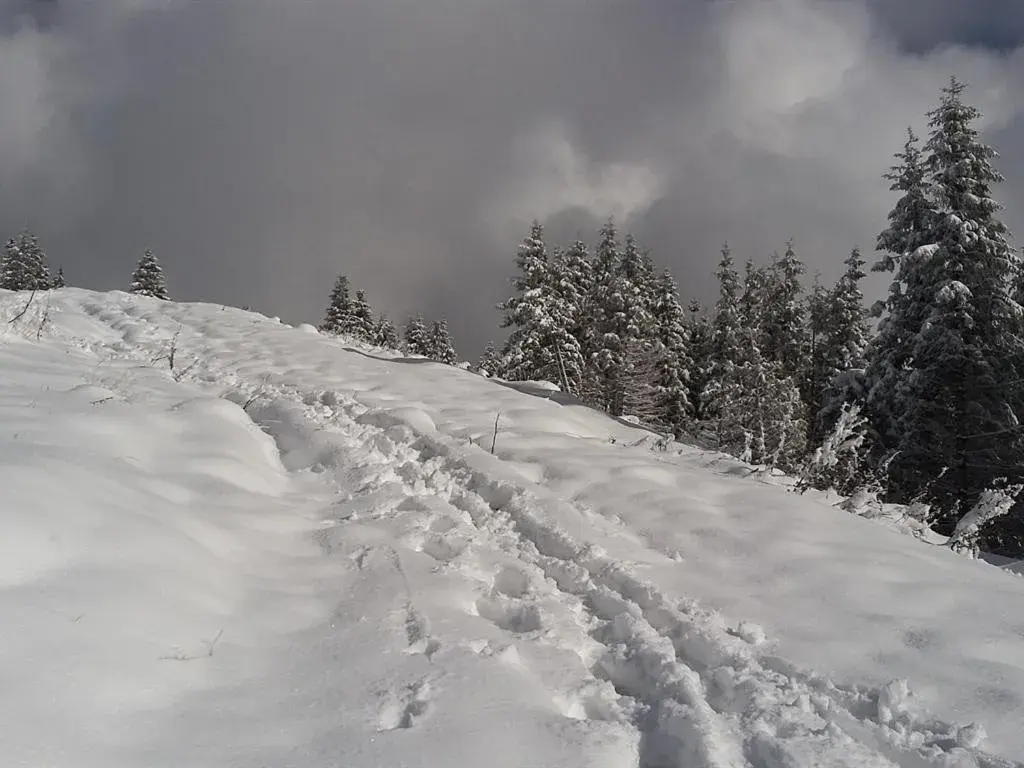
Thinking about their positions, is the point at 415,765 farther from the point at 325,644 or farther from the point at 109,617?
the point at 109,617

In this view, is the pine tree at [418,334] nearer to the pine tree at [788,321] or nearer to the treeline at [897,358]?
the treeline at [897,358]

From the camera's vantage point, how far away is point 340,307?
44.5m

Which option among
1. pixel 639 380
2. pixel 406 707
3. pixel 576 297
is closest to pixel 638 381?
pixel 639 380

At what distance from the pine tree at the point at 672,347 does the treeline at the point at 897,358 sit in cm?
248

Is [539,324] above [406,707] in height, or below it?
above

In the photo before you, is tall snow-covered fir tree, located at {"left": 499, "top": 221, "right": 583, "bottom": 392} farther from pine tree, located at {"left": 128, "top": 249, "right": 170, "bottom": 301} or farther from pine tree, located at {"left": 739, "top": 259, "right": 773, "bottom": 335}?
pine tree, located at {"left": 128, "top": 249, "right": 170, "bottom": 301}

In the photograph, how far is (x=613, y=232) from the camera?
31.8 meters

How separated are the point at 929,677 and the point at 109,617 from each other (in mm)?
4039

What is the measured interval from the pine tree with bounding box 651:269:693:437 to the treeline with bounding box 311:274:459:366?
14.3 meters

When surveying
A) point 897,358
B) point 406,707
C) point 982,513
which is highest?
point 897,358

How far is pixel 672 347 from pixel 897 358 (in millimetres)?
16651

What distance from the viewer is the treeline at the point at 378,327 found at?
145 feet

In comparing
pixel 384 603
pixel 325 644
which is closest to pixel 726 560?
pixel 384 603

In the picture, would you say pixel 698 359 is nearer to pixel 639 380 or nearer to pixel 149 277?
pixel 639 380
